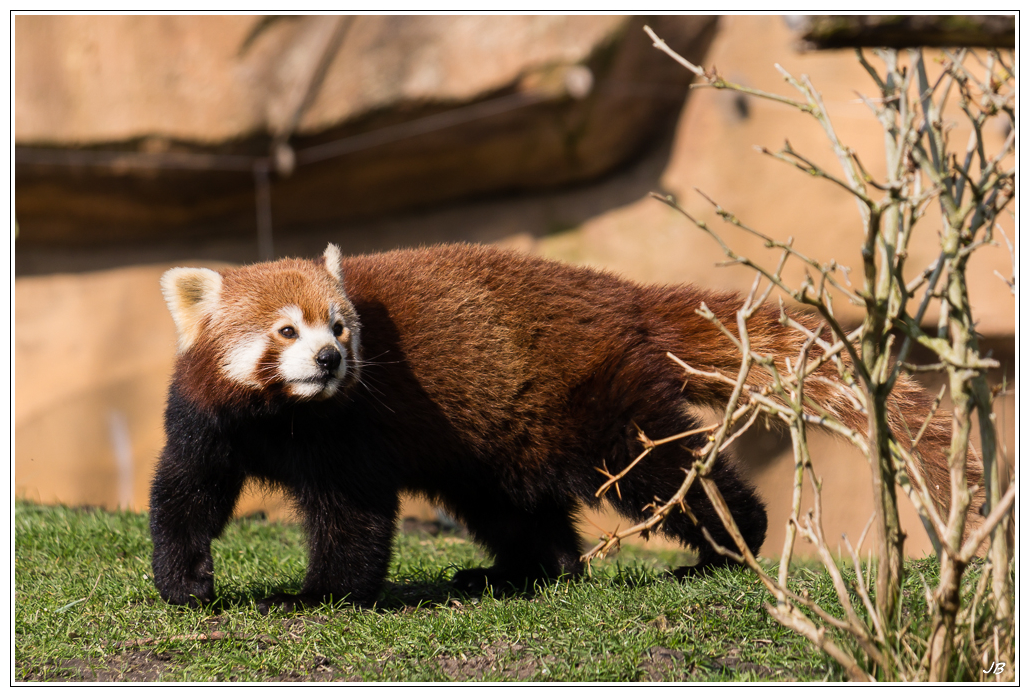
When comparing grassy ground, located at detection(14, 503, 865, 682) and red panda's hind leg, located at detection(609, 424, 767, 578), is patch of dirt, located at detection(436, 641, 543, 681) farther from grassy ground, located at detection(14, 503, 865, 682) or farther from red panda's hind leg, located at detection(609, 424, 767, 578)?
red panda's hind leg, located at detection(609, 424, 767, 578)

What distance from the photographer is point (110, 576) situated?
4719mm

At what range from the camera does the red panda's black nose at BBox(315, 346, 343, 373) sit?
12.9 ft

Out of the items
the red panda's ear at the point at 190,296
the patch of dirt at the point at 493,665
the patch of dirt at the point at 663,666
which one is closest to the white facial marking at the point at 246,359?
the red panda's ear at the point at 190,296

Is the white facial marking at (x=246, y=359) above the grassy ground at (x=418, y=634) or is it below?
above

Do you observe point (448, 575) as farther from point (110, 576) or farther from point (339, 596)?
point (110, 576)

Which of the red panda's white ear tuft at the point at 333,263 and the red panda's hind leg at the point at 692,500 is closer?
the red panda's white ear tuft at the point at 333,263

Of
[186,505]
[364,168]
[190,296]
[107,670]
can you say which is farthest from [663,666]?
[364,168]

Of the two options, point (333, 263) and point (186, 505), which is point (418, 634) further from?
point (333, 263)

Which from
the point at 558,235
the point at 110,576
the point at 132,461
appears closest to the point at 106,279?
the point at 132,461

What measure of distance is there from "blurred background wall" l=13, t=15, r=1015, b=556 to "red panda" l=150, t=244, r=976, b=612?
3972 millimetres

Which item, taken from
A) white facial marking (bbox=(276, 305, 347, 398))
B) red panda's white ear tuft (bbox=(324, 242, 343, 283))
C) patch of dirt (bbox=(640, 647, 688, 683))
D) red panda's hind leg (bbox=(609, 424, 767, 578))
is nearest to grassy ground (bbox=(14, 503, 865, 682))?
patch of dirt (bbox=(640, 647, 688, 683))

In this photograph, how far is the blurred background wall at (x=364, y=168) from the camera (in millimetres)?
8430

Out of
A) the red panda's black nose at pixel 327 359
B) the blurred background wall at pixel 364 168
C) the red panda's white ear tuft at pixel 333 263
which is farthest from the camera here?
the blurred background wall at pixel 364 168

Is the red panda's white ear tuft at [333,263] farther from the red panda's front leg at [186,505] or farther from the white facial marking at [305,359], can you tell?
the red panda's front leg at [186,505]
